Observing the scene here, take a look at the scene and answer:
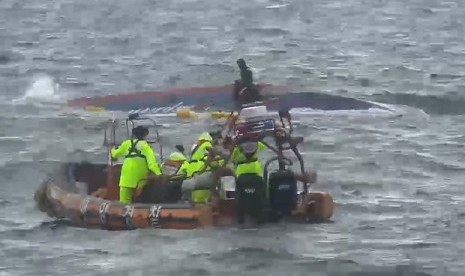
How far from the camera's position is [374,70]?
57.7 metres

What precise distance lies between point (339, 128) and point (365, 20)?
43.9 meters

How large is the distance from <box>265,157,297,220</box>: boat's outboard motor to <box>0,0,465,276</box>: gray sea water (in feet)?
1.29

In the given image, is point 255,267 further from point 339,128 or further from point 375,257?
point 339,128

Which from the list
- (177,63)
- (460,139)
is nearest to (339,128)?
(460,139)

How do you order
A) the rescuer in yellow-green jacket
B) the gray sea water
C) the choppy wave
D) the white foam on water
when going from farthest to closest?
1. the white foam on water
2. the choppy wave
3. the rescuer in yellow-green jacket
4. the gray sea water

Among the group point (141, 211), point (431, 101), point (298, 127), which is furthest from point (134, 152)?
point (431, 101)

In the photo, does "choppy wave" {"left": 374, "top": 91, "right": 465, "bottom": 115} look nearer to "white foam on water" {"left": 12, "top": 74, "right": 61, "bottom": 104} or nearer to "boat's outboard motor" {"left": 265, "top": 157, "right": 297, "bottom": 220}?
"white foam on water" {"left": 12, "top": 74, "right": 61, "bottom": 104}

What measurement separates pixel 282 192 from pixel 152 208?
2383mm

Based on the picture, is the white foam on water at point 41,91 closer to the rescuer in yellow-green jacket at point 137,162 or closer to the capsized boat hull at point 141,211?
the capsized boat hull at point 141,211

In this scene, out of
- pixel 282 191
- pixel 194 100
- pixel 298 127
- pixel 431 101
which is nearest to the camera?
pixel 282 191

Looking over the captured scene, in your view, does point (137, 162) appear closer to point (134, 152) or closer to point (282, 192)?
point (134, 152)

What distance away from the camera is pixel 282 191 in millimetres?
26328

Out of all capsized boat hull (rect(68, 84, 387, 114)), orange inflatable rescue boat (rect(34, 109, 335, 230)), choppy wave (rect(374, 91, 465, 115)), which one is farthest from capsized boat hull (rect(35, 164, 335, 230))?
choppy wave (rect(374, 91, 465, 115))

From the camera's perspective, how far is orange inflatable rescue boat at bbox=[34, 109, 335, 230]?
1035 inches
